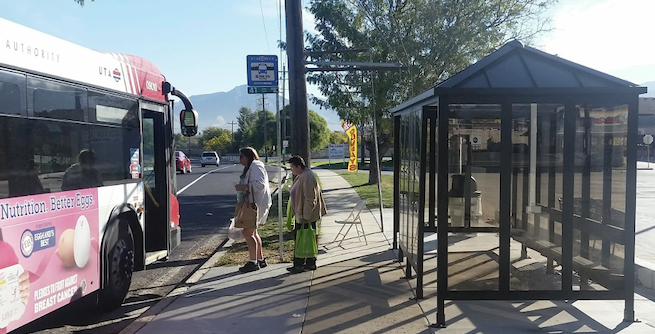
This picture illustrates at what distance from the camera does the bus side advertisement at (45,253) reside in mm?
4289

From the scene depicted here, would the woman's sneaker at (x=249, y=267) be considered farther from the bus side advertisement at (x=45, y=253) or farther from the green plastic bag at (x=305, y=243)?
the bus side advertisement at (x=45, y=253)

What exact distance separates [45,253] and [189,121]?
13.6 ft

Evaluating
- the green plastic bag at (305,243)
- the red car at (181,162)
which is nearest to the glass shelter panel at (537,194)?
the green plastic bag at (305,243)

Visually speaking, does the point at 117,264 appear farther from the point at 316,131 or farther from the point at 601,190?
the point at 316,131

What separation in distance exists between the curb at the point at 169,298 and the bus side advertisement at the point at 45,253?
0.59m

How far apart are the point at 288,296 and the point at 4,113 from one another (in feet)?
12.6

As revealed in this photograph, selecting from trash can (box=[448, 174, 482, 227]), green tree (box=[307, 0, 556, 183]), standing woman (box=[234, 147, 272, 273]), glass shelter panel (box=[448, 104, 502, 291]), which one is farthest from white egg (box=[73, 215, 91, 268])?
green tree (box=[307, 0, 556, 183])

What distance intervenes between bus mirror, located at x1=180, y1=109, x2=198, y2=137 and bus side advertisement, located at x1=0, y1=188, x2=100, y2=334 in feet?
9.93

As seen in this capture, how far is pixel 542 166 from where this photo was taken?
25.9 ft

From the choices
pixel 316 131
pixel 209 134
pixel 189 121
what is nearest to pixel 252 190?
pixel 189 121

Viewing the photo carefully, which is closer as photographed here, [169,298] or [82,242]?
[82,242]

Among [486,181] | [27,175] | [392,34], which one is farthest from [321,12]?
[27,175]

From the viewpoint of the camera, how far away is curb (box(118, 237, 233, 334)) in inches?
233

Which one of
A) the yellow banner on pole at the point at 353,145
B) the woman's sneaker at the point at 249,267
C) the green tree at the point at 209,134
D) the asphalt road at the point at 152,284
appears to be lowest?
the asphalt road at the point at 152,284
